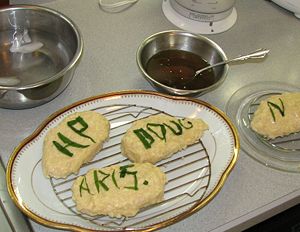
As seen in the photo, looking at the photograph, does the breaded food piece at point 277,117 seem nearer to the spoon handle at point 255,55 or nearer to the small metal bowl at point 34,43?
the spoon handle at point 255,55

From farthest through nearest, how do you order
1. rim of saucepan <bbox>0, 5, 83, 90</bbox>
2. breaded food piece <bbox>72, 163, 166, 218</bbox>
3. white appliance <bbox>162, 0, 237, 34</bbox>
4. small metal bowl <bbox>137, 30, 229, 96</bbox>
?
1. white appliance <bbox>162, 0, 237, 34</bbox>
2. small metal bowl <bbox>137, 30, 229, 96</bbox>
3. rim of saucepan <bbox>0, 5, 83, 90</bbox>
4. breaded food piece <bbox>72, 163, 166, 218</bbox>

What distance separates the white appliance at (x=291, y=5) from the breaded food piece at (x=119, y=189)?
0.65 meters

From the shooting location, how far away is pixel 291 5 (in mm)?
1177

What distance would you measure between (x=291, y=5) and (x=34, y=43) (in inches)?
26.0

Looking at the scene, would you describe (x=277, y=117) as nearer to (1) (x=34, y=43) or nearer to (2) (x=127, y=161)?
(2) (x=127, y=161)

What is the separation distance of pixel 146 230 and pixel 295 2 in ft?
2.50

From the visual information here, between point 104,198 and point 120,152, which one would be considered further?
point 120,152

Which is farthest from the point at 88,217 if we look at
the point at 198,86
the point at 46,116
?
the point at 198,86

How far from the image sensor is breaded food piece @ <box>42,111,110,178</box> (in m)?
0.77

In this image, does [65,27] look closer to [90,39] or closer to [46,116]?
[90,39]

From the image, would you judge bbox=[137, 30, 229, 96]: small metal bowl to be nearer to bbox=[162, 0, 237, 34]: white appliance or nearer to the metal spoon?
A: the metal spoon

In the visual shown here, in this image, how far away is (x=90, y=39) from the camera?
1.09 metres

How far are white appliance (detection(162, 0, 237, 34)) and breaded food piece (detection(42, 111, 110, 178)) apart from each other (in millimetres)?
421

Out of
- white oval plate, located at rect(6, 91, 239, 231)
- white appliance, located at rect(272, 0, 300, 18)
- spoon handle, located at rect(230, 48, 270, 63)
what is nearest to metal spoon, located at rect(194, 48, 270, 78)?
spoon handle, located at rect(230, 48, 270, 63)
